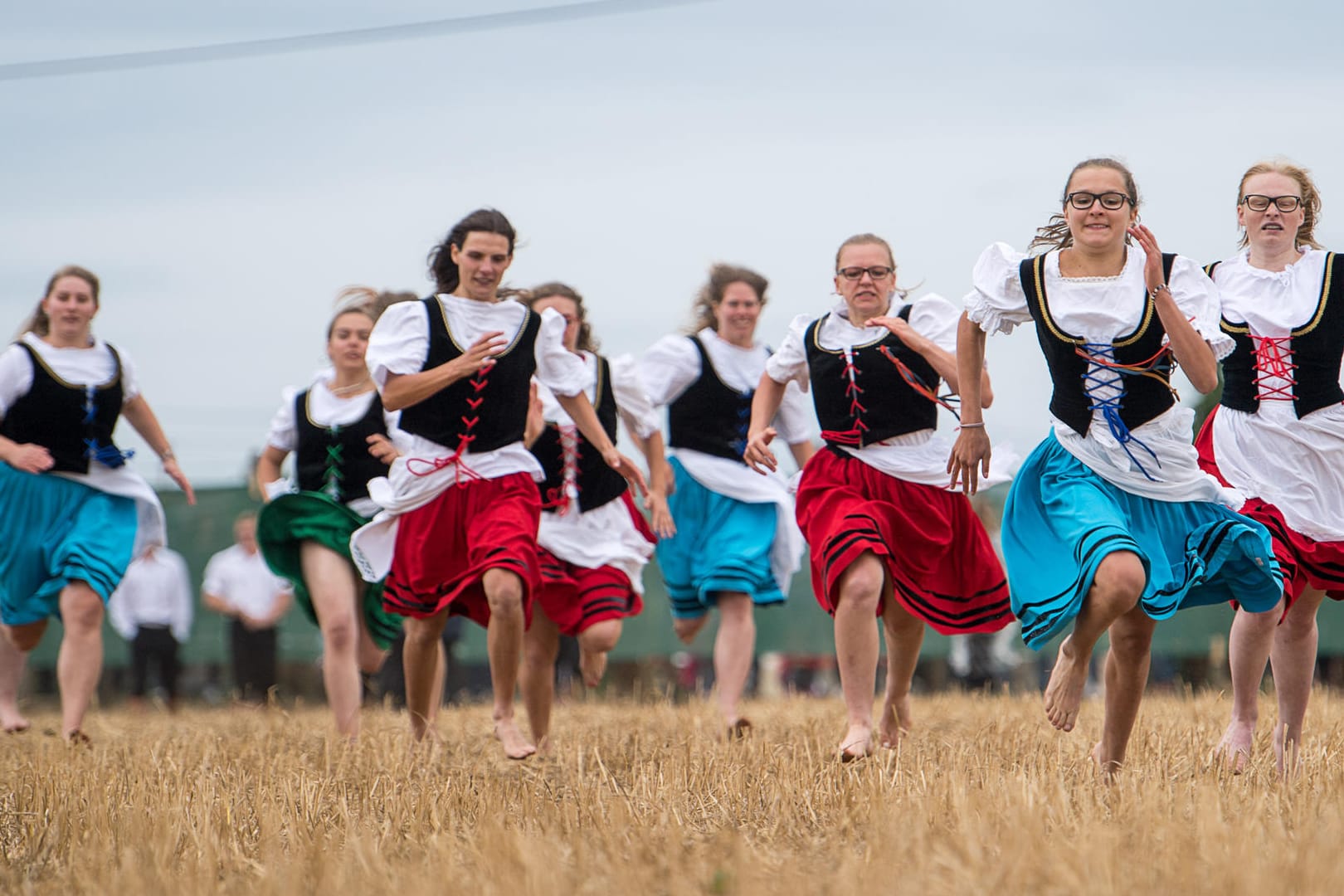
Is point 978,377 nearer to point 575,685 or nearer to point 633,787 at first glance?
point 633,787

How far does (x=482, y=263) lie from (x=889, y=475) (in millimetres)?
1808

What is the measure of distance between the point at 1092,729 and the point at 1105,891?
13.1ft

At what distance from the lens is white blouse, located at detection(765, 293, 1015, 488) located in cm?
655

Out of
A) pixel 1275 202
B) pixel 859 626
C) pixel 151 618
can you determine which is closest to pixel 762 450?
pixel 859 626

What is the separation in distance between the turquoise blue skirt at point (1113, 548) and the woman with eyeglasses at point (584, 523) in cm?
246

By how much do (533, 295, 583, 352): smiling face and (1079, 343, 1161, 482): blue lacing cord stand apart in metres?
3.27

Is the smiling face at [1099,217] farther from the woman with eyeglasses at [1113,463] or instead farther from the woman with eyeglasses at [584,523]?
the woman with eyeglasses at [584,523]

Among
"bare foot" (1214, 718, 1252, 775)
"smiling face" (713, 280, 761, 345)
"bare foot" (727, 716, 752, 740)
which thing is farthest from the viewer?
"smiling face" (713, 280, 761, 345)

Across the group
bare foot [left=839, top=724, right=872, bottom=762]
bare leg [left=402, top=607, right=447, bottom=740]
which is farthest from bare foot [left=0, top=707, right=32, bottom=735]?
bare foot [left=839, top=724, right=872, bottom=762]

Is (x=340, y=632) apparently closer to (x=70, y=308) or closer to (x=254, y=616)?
(x=70, y=308)

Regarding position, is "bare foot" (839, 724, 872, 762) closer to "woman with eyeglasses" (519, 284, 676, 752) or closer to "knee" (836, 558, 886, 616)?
"knee" (836, 558, 886, 616)

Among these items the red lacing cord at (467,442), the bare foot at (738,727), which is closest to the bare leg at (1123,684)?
the bare foot at (738,727)

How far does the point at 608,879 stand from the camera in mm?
3393

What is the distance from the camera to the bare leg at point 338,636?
24.5ft
